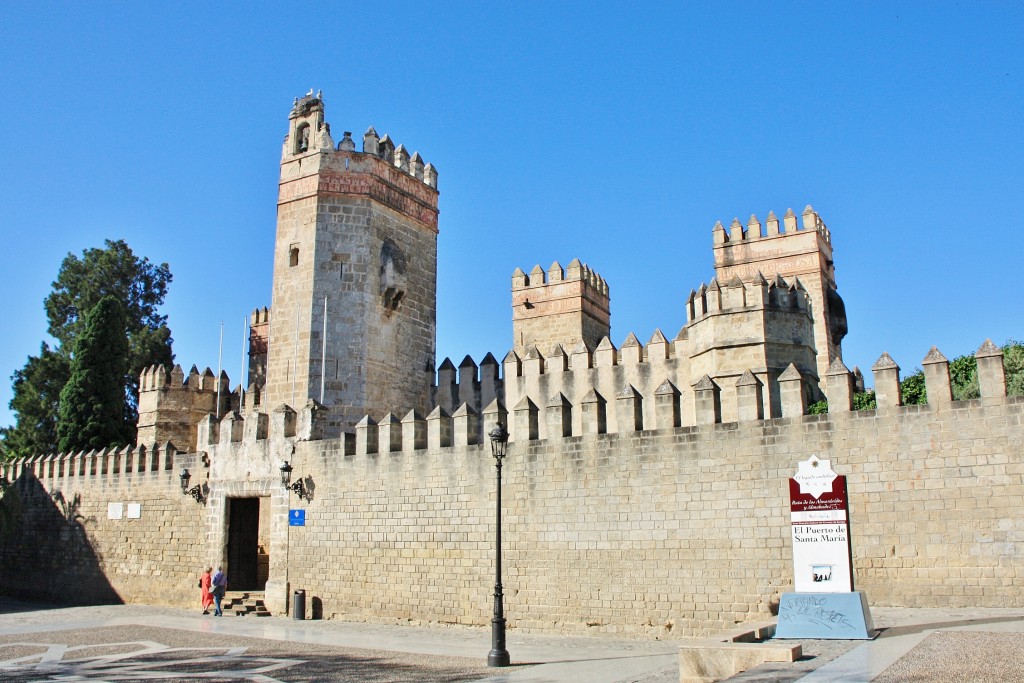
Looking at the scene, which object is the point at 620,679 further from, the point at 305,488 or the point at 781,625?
the point at 305,488

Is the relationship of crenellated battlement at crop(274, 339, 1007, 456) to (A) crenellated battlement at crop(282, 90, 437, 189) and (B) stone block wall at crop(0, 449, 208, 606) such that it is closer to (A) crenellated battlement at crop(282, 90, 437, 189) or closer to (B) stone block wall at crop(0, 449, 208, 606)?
(B) stone block wall at crop(0, 449, 208, 606)

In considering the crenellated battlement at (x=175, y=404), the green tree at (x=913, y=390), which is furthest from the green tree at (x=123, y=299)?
the green tree at (x=913, y=390)

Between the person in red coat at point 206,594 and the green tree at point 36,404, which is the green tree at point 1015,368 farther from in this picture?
the green tree at point 36,404

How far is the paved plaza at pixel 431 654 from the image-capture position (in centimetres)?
734

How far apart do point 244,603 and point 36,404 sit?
16670mm

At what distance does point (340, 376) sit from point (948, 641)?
13.0 metres

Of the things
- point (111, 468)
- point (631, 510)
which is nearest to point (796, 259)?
point (631, 510)

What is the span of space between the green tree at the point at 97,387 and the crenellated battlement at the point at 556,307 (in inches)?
493

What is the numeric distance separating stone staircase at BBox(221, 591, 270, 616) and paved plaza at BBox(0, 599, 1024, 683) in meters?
1.10

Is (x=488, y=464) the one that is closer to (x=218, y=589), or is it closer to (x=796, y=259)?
(x=218, y=589)

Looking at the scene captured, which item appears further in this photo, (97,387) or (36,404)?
(36,404)

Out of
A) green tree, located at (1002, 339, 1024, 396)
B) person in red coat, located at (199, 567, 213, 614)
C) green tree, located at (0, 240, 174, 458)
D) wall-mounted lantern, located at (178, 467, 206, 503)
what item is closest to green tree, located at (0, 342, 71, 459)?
green tree, located at (0, 240, 174, 458)

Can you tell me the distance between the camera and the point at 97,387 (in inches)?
1052

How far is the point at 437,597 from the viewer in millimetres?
14555
